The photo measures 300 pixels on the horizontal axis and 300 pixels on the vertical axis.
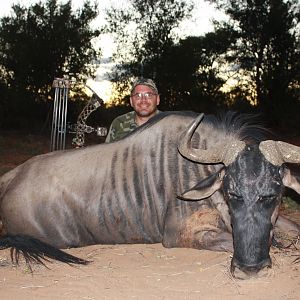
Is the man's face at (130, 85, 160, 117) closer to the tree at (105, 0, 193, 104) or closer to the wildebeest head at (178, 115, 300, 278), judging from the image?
the wildebeest head at (178, 115, 300, 278)

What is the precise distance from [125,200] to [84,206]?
0.35 meters

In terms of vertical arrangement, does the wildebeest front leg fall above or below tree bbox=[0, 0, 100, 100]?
below

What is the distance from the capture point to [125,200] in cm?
407

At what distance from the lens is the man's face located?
5.32m

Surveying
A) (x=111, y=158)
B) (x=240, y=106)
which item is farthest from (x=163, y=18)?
(x=111, y=158)

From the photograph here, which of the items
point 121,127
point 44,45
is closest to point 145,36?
point 44,45

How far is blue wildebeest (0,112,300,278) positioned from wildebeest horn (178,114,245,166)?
11mm

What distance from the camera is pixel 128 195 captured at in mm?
4070

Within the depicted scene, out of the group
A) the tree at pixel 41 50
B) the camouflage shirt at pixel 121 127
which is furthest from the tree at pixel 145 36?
the camouflage shirt at pixel 121 127

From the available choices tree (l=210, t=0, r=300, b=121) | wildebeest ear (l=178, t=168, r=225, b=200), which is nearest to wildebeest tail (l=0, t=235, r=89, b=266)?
wildebeest ear (l=178, t=168, r=225, b=200)

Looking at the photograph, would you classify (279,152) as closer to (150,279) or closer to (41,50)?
(150,279)

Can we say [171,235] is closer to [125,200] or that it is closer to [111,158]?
[125,200]

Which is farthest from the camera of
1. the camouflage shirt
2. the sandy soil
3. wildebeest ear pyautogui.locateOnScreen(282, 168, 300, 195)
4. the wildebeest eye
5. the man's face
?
the camouflage shirt

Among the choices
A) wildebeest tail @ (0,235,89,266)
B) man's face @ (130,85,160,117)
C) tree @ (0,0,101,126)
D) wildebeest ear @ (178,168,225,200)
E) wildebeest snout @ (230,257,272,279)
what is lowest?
wildebeest tail @ (0,235,89,266)
